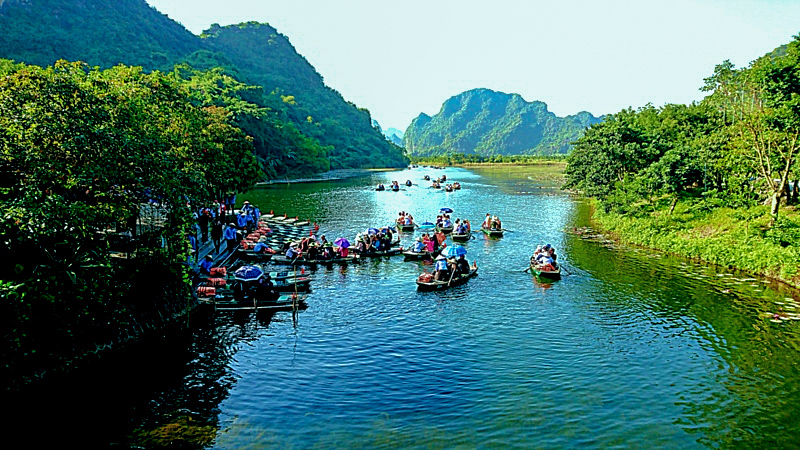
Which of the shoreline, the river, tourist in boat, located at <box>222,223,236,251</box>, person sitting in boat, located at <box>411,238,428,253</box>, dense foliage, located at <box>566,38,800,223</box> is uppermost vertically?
dense foliage, located at <box>566,38,800,223</box>

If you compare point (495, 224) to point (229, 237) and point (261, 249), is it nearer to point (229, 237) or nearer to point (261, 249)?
point (261, 249)

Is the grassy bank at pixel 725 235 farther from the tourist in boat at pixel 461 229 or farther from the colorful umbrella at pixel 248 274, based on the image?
the colorful umbrella at pixel 248 274

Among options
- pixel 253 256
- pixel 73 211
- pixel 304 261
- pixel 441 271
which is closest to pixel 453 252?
pixel 441 271

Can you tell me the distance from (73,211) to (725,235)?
4038cm

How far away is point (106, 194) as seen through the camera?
22328 millimetres

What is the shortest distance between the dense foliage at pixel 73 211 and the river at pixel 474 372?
1962 mm

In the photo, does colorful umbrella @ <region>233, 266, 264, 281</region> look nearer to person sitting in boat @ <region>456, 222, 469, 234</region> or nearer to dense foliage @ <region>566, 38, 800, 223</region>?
person sitting in boat @ <region>456, 222, 469, 234</region>

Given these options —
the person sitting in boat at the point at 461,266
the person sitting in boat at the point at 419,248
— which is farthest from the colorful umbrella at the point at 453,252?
the person sitting in boat at the point at 419,248

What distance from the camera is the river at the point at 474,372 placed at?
16484 millimetres

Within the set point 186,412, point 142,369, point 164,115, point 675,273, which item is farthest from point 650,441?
point 164,115

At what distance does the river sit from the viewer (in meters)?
16.5

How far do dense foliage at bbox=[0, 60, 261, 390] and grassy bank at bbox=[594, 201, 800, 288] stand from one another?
3401 centimetres

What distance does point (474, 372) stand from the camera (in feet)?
67.4

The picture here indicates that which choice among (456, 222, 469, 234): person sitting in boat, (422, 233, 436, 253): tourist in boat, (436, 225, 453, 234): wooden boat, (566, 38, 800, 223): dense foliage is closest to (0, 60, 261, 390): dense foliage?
(422, 233, 436, 253): tourist in boat
